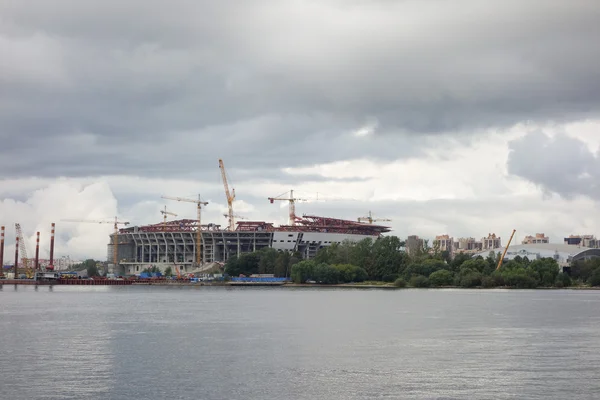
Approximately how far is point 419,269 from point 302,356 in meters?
117

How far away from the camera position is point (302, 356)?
46.2m

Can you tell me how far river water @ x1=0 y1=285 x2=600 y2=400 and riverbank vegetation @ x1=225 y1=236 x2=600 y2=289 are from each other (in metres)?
72.7

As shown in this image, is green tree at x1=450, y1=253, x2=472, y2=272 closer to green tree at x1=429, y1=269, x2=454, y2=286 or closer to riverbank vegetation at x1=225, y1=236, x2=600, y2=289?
riverbank vegetation at x1=225, y1=236, x2=600, y2=289

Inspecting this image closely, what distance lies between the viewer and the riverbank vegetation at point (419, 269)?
15088cm

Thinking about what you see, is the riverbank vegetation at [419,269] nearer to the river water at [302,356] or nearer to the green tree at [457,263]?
the green tree at [457,263]

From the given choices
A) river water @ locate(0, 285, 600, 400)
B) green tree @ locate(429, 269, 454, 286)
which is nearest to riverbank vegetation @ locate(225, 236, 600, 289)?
green tree @ locate(429, 269, 454, 286)

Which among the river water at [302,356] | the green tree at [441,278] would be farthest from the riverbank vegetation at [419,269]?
the river water at [302,356]

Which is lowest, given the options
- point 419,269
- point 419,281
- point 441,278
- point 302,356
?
point 302,356

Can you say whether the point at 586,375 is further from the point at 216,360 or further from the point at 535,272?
the point at 535,272

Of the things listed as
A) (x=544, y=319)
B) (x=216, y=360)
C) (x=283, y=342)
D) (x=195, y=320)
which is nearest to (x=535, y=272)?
(x=544, y=319)

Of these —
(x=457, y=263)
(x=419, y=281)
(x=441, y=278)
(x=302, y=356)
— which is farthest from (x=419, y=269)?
(x=302, y=356)

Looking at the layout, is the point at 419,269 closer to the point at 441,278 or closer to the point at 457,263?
the point at 441,278

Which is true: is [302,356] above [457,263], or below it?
below

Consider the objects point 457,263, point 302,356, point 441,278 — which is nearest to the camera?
point 302,356
